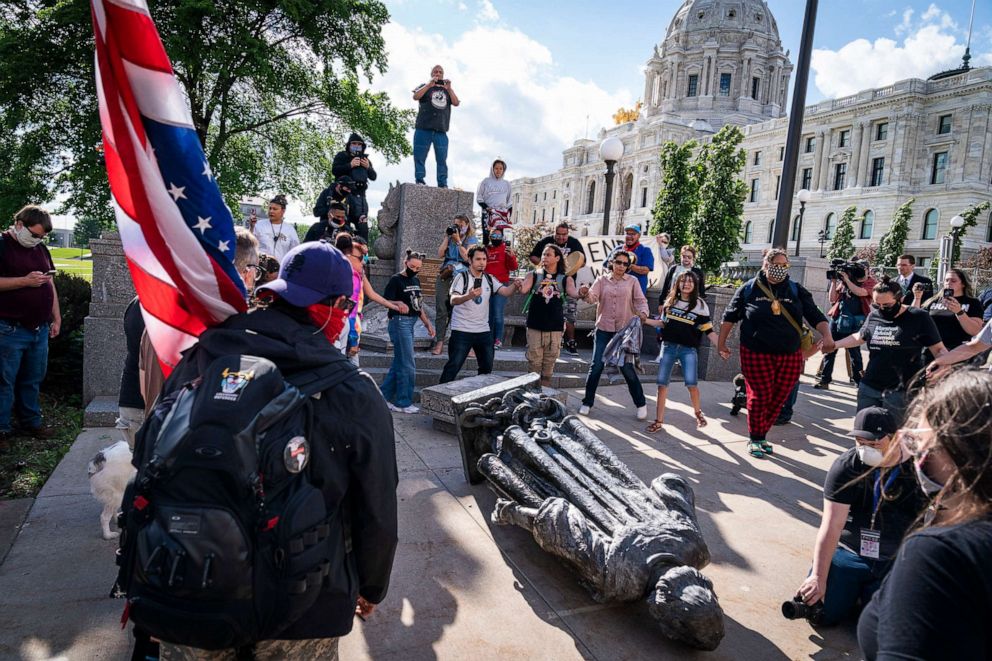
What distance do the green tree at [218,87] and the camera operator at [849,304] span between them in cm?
1611

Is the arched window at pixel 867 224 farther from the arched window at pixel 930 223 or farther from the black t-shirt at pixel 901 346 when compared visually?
the black t-shirt at pixel 901 346

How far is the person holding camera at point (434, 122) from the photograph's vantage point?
9766 mm

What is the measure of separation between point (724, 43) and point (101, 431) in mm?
101391

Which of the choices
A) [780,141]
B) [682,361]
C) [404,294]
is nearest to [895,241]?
[780,141]

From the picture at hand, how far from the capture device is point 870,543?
3018 mm

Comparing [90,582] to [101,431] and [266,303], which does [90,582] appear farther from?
[101,431]

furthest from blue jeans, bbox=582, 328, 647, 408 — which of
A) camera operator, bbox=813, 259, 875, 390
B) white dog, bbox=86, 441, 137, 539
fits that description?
white dog, bbox=86, 441, 137, 539

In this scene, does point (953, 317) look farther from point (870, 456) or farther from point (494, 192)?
point (494, 192)

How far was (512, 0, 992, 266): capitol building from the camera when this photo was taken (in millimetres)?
55344

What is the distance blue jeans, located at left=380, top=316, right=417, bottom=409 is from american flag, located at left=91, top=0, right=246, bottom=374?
4.07m

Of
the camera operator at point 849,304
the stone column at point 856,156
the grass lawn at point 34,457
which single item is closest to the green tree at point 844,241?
the stone column at point 856,156

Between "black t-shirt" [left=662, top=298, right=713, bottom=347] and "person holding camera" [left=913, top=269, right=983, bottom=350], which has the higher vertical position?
"person holding camera" [left=913, top=269, right=983, bottom=350]

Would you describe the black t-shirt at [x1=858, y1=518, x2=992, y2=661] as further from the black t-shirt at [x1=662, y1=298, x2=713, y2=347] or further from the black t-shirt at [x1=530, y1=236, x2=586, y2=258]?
the black t-shirt at [x1=530, y1=236, x2=586, y2=258]

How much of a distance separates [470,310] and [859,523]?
4.39 metres
